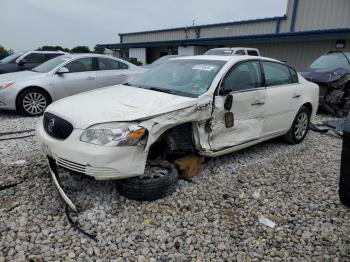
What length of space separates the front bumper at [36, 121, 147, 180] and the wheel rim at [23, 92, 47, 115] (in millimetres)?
4398

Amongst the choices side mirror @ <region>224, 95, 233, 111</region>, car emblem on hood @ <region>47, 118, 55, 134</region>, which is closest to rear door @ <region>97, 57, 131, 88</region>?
car emblem on hood @ <region>47, 118, 55, 134</region>

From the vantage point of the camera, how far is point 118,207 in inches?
128

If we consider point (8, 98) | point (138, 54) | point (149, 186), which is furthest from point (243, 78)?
point (138, 54)

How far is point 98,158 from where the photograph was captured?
2965 millimetres

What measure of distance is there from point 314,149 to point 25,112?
19.8ft

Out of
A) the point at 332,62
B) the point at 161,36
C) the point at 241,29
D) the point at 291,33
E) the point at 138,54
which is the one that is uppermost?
the point at 241,29

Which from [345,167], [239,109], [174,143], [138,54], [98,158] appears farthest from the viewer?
[138,54]

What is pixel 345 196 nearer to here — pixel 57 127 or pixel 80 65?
pixel 57 127

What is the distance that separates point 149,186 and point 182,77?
164cm

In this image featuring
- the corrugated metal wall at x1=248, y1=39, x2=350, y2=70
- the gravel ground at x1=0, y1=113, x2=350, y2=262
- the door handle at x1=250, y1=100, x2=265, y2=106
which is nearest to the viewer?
the gravel ground at x1=0, y1=113, x2=350, y2=262

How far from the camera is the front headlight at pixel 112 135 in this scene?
9.97 feet

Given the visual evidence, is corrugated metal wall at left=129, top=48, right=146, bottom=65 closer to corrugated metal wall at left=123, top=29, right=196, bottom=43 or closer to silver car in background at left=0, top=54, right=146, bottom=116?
corrugated metal wall at left=123, top=29, right=196, bottom=43

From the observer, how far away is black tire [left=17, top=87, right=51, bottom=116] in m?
6.99

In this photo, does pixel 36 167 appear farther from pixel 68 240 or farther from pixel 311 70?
pixel 311 70
